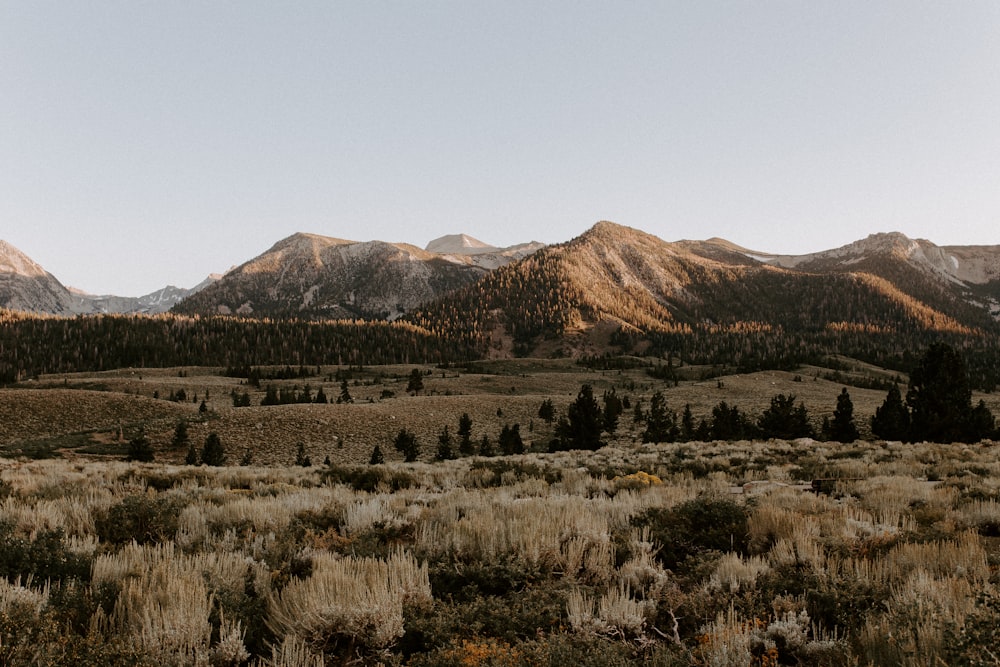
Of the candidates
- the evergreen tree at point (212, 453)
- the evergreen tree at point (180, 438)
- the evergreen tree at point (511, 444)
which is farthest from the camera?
the evergreen tree at point (511, 444)

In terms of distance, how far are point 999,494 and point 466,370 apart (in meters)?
119

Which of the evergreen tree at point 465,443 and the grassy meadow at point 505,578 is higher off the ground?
the grassy meadow at point 505,578

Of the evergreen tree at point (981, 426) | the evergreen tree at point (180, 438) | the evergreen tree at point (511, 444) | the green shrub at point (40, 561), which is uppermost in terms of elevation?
the green shrub at point (40, 561)

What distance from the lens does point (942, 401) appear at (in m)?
31.6

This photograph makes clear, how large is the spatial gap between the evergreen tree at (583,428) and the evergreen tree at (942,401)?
2148 centimetres

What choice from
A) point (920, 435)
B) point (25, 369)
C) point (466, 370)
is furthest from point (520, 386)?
point (25, 369)

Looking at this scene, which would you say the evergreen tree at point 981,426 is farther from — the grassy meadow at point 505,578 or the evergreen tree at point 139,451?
the evergreen tree at point 139,451

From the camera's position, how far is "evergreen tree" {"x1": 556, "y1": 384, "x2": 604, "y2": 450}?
36000 mm

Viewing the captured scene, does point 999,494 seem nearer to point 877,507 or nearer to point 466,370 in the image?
point 877,507

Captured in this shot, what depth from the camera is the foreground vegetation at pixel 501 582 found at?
3371mm

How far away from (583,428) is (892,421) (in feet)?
76.6

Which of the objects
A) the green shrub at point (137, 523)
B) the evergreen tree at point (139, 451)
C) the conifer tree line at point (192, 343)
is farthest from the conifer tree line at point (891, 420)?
the conifer tree line at point (192, 343)

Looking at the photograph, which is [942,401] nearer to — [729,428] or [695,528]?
[729,428]

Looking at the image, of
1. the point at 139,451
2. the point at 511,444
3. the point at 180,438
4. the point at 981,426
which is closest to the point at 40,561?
the point at 139,451
